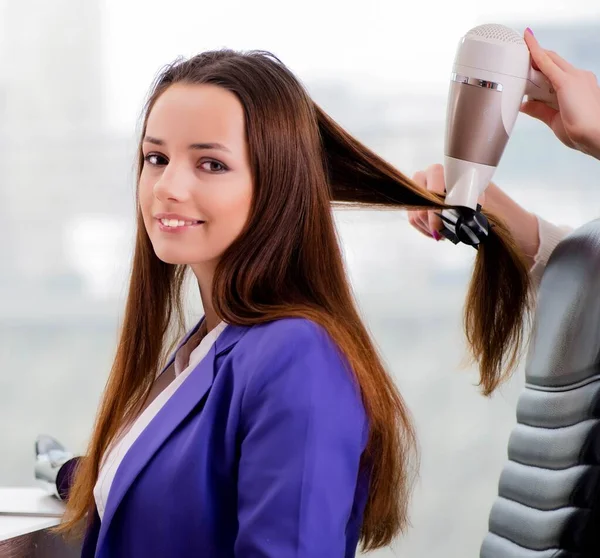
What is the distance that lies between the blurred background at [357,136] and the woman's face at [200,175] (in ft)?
5.65

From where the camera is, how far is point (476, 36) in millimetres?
1422

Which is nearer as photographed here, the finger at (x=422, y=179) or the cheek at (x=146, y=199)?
the cheek at (x=146, y=199)

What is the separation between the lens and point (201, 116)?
1.27 m

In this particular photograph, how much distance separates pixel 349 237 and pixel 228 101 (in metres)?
1.96

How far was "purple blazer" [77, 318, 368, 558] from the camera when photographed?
1114 mm

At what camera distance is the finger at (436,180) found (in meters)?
1.55

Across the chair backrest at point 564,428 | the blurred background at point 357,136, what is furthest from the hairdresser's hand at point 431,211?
the blurred background at point 357,136

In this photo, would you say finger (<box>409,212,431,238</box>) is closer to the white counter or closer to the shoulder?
the shoulder

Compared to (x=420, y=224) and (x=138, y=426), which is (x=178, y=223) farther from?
(x=420, y=224)

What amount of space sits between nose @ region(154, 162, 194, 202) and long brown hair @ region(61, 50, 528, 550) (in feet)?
0.29

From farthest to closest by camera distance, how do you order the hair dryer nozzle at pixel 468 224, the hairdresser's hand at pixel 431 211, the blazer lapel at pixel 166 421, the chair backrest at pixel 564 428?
1. the hairdresser's hand at pixel 431 211
2. the hair dryer nozzle at pixel 468 224
3. the chair backrest at pixel 564 428
4. the blazer lapel at pixel 166 421

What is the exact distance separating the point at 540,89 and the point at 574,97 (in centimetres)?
7

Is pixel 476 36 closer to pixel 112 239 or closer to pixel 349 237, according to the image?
pixel 349 237

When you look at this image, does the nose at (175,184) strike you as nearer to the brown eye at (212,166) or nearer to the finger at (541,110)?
the brown eye at (212,166)
